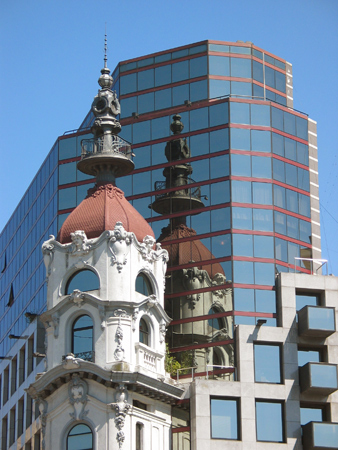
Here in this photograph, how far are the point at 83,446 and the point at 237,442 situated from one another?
423 inches

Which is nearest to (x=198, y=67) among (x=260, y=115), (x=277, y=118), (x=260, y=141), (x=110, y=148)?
(x=260, y=115)

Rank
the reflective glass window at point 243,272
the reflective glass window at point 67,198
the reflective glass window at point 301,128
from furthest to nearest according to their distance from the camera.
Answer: the reflective glass window at point 67,198 → the reflective glass window at point 301,128 → the reflective glass window at point 243,272

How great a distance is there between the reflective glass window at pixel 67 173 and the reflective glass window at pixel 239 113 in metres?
14.0

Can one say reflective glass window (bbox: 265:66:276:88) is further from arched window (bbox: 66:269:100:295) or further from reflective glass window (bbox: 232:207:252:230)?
arched window (bbox: 66:269:100:295)

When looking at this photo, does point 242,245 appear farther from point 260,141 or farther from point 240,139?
point 260,141

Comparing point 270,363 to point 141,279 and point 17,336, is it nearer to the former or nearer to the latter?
point 141,279

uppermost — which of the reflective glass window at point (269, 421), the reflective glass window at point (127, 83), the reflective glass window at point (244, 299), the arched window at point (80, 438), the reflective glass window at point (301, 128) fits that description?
the reflective glass window at point (127, 83)

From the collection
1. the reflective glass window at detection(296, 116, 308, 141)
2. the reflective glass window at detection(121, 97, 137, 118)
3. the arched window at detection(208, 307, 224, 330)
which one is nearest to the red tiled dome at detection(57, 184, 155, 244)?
the arched window at detection(208, 307, 224, 330)

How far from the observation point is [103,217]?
82.9 metres

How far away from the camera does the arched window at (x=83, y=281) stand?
81.2 m

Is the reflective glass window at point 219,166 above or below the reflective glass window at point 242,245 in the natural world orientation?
above

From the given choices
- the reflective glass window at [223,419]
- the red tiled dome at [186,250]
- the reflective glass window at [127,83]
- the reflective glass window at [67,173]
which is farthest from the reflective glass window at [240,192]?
the reflective glass window at [223,419]

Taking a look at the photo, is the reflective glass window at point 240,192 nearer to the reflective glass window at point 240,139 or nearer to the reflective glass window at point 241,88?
the reflective glass window at point 240,139

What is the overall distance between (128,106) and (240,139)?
12095mm
